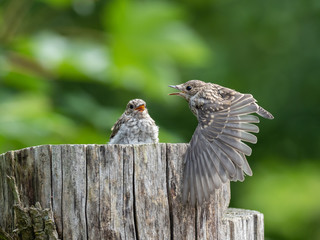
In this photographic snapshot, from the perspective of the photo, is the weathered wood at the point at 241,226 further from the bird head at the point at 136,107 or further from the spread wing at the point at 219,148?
the bird head at the point at 136,107

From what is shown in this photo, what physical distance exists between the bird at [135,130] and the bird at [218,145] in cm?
82

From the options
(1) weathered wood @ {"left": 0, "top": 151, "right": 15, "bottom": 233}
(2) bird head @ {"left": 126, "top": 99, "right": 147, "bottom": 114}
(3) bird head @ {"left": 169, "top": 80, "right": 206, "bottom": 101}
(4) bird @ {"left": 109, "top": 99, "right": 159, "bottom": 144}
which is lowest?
(1) weathered wood @ {"left": 0, "top": 151, "right": 15, "bottom": 233}

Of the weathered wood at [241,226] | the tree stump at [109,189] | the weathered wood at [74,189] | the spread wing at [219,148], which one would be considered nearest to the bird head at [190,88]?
the spread wing at [219,148]

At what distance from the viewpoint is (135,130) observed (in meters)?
6.06

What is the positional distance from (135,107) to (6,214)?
2.44 m

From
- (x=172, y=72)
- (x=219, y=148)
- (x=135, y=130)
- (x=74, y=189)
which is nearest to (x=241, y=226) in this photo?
(x=219, y=148)

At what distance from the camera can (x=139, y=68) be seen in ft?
23.4

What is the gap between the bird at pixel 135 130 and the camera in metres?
6.02

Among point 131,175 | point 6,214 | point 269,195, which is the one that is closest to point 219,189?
→ point 131,175

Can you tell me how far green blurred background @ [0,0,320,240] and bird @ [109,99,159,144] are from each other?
1.82 ft

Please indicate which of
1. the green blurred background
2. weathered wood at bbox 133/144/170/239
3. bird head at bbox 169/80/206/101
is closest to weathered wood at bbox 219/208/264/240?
weathered wood at bbox 133/144/170/239

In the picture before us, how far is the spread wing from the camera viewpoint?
414cm

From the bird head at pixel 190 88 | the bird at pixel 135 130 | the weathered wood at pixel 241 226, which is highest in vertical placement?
the bird head at pixel 190 88

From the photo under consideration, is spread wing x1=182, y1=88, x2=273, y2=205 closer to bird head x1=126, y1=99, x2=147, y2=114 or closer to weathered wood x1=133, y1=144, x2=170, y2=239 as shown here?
weathered wood x1=133, y1=144, x2=170, y2=239
